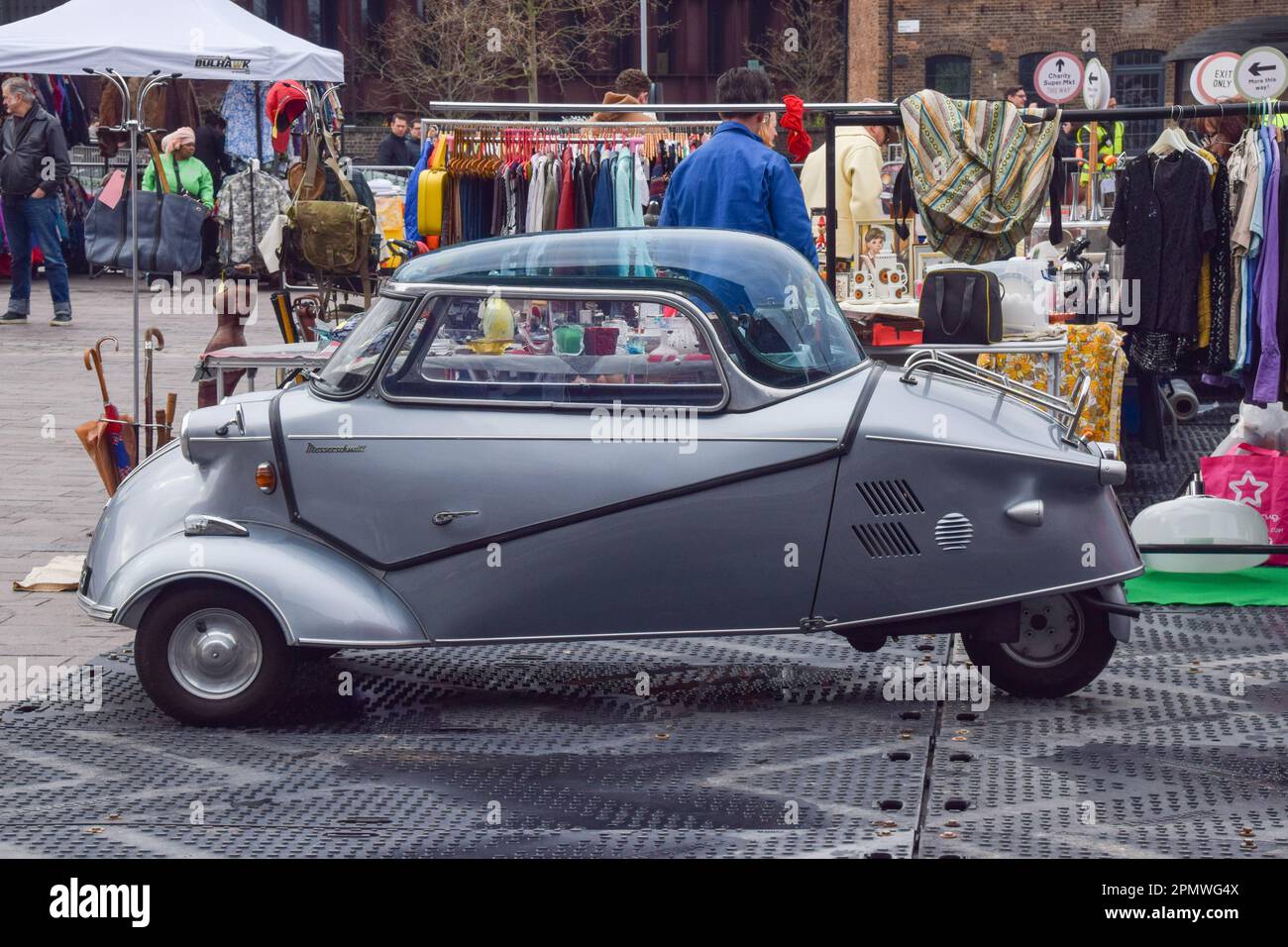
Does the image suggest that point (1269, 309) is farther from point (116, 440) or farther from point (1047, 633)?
point (116, 440)

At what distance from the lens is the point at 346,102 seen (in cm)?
4753

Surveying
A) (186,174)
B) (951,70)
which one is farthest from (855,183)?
(951,70)

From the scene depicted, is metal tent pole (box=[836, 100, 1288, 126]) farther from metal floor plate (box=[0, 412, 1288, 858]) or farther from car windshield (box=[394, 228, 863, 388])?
metal floor plate (box=[0, 412, 1288, 858])

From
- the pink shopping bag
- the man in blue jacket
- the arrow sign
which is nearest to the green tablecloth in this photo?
the pink shopping bag

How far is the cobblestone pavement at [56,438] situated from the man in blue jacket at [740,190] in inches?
125

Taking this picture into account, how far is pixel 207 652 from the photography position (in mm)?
6152

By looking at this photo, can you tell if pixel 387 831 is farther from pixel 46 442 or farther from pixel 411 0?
pixel 411 0

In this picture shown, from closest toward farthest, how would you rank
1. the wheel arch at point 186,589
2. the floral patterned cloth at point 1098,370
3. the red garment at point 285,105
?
the wheel arch at point 186,589 → the floral patterned cloth at point 1098,370 → the red garment at point 285,105

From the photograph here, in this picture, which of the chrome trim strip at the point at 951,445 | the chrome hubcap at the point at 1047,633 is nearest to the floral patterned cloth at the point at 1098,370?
the chrome hubcap at the point at 1047,633

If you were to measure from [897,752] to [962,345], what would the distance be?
9.89 feet

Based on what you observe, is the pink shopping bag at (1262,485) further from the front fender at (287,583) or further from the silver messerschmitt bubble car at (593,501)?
the front fender at (287,583)

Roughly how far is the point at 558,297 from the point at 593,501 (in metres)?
0.74

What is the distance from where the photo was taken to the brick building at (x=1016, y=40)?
41.9 metres
